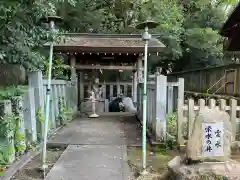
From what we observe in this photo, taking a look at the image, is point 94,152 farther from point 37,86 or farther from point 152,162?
point 37,86

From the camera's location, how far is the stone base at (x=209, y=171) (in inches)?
136

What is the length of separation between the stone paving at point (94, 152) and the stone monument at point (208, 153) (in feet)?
3.21

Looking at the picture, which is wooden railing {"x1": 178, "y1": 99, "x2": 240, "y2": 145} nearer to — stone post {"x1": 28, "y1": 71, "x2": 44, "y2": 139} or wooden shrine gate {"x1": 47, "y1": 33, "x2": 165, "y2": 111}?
stone post {"x1": 28, "y1": 71, "x2": 44, "y2": 139}

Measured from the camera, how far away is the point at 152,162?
16.5 ft

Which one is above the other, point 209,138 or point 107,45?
point 107,45

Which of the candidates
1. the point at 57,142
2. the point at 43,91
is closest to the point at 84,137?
the point at 57,142

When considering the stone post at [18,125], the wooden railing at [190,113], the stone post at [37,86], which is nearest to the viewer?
the stone post at [18,125]

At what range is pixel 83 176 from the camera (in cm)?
413

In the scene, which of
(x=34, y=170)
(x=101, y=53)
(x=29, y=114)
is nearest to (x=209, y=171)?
(x=34, y=170)

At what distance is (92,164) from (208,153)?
2.00 meters

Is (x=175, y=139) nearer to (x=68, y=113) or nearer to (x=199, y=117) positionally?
(x=199, y=117)

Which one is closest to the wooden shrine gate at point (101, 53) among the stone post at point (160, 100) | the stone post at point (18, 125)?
the stone post at point (160, 100)

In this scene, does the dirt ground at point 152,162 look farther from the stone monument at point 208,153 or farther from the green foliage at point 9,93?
the green foliage at point 9,93

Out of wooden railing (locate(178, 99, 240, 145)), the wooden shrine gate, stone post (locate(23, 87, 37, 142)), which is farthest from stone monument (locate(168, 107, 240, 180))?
the wooden shrine gate
